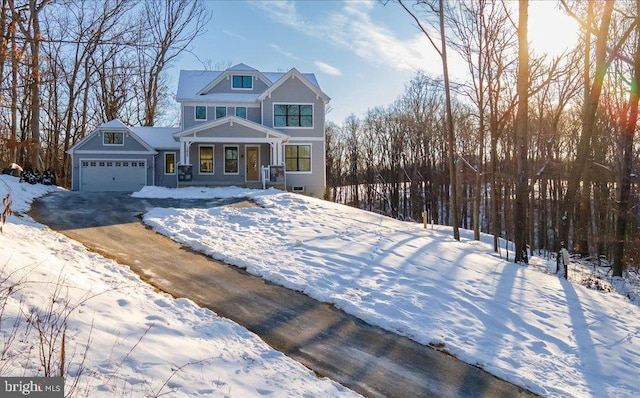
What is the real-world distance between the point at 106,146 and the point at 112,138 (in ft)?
1.95

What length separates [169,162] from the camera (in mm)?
25219

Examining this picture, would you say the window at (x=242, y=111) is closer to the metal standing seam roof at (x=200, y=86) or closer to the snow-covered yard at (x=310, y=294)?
the metal standing seam roof at (x=200, y=86)

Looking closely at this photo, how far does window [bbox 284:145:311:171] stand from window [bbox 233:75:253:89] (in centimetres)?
501

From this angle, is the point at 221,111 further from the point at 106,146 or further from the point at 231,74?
the point at 106,146

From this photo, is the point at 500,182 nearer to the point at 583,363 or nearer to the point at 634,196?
the point at 634,196

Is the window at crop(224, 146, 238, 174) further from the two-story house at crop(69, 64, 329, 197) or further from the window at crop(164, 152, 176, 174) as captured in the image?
the window at crop(164, 152, 176, 174)

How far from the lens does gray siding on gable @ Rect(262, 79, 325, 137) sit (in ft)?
82.9

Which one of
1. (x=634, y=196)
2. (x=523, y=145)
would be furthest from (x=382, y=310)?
(x=634, y=196)

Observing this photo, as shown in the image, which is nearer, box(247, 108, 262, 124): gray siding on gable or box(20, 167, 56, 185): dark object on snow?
box(20, 167, 56, 185): dark object on snow

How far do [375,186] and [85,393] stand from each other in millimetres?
44428

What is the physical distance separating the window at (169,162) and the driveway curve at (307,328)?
595 inches

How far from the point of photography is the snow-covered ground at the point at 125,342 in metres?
3.53

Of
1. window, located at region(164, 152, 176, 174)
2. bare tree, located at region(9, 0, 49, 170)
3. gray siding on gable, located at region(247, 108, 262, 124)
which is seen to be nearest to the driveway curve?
bare tree, located at region(9, 0, 49, 170)

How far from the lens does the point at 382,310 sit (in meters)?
6.96
